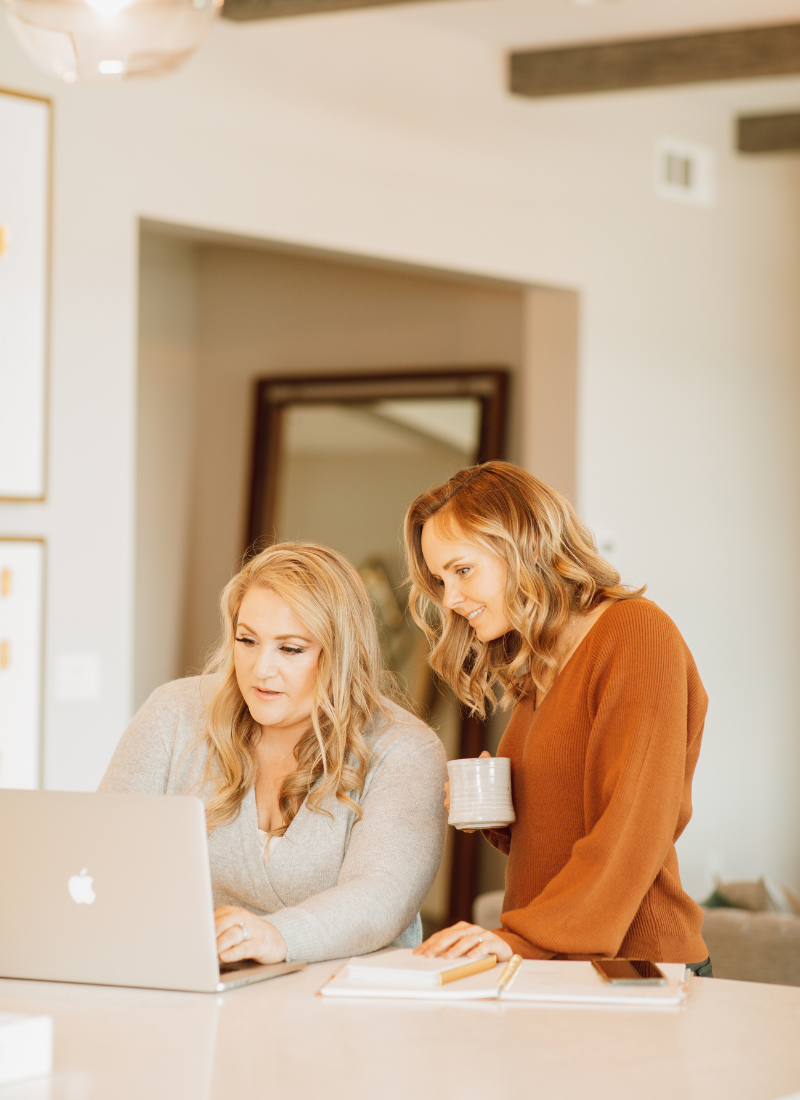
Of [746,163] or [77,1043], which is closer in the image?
[77,1043]

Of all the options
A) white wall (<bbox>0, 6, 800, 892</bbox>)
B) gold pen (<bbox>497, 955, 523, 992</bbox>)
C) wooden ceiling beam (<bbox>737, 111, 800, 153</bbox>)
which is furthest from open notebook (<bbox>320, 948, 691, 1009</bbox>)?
wooden ceiling beam (<bbox>737, 111, 800, 153</bbox>)

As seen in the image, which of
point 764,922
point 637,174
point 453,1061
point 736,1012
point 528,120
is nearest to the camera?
point 453,1061

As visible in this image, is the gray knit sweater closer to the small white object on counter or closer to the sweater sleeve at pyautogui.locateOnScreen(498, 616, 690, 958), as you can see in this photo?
the sweater sleeve at pyautogui.locateOnScreen(498, 616, 690, 958)

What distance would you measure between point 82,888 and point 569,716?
2.36 feet

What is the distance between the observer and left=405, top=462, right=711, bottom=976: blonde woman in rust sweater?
1.81 m

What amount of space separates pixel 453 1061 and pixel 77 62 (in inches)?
50.4

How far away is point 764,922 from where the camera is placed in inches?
117

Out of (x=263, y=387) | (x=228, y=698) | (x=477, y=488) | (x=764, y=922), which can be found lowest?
(x=764, y=922)

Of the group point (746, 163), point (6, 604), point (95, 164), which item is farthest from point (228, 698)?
point (746, 163)

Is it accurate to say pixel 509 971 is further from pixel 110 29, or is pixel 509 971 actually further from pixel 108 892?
pixel 110 29

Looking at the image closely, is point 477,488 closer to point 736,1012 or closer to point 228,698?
point 228,698

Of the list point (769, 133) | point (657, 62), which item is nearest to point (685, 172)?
point (769, 133)

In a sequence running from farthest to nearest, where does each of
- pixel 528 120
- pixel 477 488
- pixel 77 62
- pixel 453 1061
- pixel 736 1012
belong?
pixel 528 120 < pixel 477 488 < pixel 77 62 < pixel 736 1012 < pixel 453 1061

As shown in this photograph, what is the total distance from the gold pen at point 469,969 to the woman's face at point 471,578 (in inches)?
20.2
